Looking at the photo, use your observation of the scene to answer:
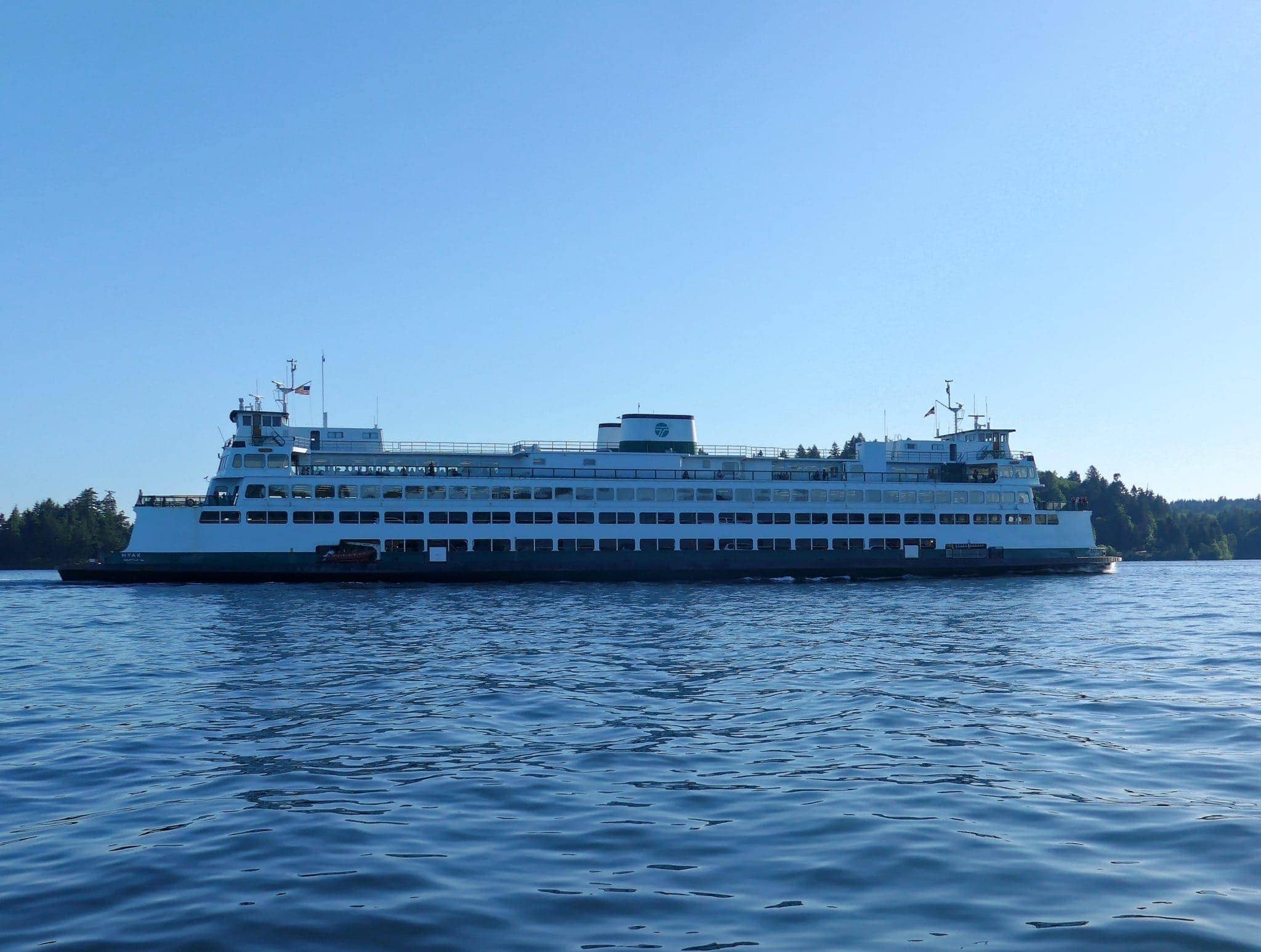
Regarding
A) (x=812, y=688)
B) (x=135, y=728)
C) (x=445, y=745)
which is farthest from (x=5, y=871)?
(x=812, y=688)

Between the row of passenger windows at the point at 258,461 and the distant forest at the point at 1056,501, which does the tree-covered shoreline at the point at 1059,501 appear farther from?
the row of passenger windows at the point at 258,461

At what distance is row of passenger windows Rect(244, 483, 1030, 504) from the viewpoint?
65.4 meters

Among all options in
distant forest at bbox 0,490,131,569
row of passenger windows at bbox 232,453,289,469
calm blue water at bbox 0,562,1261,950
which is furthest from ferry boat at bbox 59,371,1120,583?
distant forest at bbox 0,490,131,569

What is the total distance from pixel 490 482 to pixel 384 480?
7.27m

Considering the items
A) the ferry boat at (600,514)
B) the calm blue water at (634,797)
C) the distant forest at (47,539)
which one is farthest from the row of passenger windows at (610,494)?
the distant forest at (47,539)

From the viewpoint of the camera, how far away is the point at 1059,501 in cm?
13950

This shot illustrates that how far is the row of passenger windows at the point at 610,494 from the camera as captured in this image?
65375mm

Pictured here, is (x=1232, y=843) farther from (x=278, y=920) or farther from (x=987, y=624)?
(x=987, y=624)

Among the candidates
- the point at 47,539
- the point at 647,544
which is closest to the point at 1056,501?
the point at 647,544

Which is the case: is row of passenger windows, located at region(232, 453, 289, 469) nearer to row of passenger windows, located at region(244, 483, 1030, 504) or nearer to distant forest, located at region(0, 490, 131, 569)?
row of passenger windows, located at region(244, 483, 1030, 504)

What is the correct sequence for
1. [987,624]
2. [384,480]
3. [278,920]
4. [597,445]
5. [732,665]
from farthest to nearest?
[597,445] → [384,480] → [987,624] → [732,665] → [278,920]

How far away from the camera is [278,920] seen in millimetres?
8234

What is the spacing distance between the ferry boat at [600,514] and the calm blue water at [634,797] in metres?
35.4

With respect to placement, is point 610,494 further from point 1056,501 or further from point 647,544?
point 1056,501
